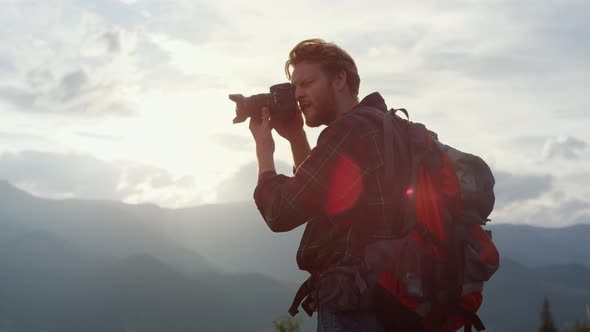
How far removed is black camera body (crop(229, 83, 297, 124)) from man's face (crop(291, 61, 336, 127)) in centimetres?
18

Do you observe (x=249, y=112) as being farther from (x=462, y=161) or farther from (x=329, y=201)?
(x=462, y=161)

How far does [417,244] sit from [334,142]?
0.76m

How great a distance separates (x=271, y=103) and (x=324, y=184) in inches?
37.6

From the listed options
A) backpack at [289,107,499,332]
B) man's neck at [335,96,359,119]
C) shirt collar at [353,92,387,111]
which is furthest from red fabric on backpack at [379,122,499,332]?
man's neck at [335,96,359,119]

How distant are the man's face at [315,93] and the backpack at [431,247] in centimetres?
54

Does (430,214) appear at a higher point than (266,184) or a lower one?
lower

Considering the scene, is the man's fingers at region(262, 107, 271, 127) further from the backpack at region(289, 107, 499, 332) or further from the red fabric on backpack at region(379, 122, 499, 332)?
the red fabric on backpack at region(379, 122, 499, 332)

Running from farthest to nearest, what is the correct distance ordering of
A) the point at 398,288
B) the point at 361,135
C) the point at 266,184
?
1. the point at 266,184
2. the point at 361,135
3. the point at 398,288

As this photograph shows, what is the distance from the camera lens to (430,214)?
3.58 metres

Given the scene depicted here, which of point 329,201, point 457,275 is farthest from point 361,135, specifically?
point 457,275

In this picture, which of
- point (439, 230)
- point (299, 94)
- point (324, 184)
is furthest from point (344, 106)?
point (439, 230)

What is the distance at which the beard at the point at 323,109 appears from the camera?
13.8 feet

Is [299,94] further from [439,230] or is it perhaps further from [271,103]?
[439,230]

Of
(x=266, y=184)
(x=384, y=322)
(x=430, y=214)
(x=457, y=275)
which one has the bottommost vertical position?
(x=384, y=322)
